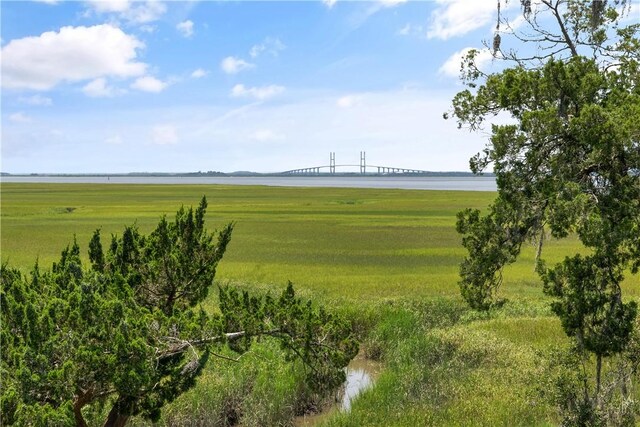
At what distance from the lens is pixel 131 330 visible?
6.50m

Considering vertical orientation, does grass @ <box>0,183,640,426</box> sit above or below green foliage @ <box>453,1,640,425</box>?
below

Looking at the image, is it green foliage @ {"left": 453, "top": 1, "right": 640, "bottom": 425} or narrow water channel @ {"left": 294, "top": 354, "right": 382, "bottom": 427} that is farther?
narrow water channel @ {"left": 294, "top": 354, "right": 382, "bottom": 427}

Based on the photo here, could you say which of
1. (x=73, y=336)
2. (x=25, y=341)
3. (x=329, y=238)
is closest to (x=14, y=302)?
(x=25, y=341)

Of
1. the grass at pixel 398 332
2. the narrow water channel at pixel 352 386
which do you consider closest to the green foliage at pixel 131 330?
the grass at pixel 398 332

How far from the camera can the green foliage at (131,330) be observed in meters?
6.00

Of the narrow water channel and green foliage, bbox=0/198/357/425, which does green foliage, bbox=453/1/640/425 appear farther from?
the narrow water channel

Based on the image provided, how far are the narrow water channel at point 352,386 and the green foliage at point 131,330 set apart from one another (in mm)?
3901

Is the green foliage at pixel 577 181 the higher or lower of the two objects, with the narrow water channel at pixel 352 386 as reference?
higher

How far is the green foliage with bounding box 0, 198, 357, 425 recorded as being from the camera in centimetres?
600

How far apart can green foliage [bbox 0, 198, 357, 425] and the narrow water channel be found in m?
3.90

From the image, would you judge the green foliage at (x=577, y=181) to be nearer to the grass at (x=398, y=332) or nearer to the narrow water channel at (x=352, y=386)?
the grass at (x=398, y=332)

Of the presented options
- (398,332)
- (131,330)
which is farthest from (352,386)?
(131,330)

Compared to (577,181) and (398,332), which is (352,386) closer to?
(398,332)

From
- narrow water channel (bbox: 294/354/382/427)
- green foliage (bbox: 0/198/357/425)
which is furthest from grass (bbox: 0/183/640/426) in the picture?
green foliage (bbox: 0/198/357/425)
